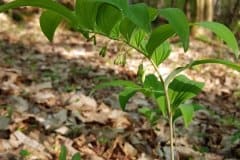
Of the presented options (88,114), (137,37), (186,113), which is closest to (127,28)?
(137,37)

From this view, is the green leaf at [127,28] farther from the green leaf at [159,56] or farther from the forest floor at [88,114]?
the forest floor at [88,114]

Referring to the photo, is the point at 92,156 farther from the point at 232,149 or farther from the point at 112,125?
the point at 232,149

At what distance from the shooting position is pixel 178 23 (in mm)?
895

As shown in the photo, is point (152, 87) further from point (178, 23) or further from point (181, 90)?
point (178, 23)

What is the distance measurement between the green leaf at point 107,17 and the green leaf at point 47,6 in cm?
6

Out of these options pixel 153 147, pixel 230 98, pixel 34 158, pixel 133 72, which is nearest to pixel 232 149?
pixel 153 147

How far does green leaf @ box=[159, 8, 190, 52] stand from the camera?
88 cm

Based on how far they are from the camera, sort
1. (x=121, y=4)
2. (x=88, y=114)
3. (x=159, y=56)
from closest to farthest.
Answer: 1. (x=121, y=4)
2. (x=159, y=56)
3. (x=88, y=114)

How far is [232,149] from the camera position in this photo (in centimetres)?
298

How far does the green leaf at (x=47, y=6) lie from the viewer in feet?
3.11

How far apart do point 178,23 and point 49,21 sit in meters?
0.35

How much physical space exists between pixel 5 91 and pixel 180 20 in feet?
9.42

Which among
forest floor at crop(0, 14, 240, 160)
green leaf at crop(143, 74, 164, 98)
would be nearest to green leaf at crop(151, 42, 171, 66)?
green leaf at crop(143, 74, 164, 98)

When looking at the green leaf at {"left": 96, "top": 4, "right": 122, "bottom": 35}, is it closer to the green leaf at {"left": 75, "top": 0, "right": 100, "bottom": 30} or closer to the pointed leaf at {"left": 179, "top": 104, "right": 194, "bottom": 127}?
the green leaf at {"left": 75, "top": 0, "right": 100, "bottom": 30}
